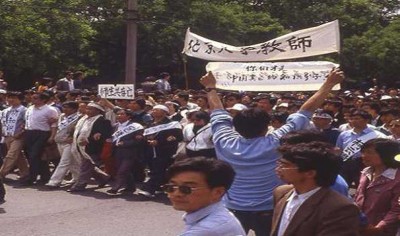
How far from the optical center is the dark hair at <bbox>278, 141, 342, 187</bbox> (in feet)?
12.1

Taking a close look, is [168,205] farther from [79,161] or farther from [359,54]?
[359,54]

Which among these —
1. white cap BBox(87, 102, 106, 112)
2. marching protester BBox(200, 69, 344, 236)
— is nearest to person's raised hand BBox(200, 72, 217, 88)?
marching protester BBox(200, 69, 344, 236)

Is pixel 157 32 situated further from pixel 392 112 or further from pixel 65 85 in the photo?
pixel 392 112

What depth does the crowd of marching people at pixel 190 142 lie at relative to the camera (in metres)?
5.03

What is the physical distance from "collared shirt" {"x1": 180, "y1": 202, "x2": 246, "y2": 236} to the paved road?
205 inches

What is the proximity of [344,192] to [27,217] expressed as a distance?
5.90 meters

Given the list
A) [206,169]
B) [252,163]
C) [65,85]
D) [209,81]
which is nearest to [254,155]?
[252,163]

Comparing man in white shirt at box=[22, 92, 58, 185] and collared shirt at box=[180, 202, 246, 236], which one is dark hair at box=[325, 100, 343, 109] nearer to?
man in white shirt at box=[22, 92, 58, 185]

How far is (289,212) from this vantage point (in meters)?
3.76

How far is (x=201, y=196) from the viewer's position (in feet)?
10.7

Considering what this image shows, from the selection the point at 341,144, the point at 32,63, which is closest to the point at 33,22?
the point at 32,63

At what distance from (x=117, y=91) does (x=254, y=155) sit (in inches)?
295

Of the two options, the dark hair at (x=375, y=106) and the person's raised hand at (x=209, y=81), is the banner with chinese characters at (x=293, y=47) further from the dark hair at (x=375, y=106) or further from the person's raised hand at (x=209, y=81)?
the person's raised hand at (x=209, y=81)

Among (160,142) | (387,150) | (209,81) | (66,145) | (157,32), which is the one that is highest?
(157,32)
